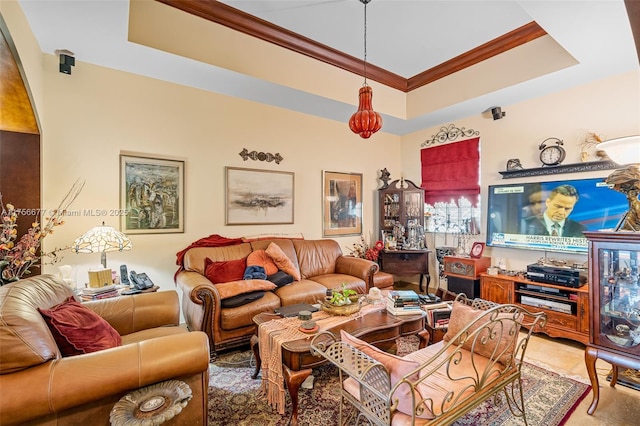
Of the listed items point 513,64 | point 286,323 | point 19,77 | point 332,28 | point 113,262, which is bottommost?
point 286,323

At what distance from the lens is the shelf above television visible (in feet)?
10.1

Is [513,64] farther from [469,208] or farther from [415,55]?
[469,208]

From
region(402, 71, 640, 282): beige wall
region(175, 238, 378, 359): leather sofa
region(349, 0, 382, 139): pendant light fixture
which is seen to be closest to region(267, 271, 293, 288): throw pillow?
region(175, 238, 378, 359): leather sofa

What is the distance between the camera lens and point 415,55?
3.60 meters

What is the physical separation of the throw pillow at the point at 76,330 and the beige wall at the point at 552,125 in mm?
4412

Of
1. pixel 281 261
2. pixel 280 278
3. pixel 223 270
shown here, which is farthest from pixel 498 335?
pixel 223 270

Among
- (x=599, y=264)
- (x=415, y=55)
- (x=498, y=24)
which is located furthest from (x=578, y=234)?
(x=415, y=55)

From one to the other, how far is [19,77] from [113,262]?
1.77 metres

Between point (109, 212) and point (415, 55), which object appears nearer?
point (109, 212)

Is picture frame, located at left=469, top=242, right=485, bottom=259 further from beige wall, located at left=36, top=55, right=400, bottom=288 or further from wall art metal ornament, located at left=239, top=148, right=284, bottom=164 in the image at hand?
wall art metal ornament, located at left=239, top=148, right=284, bottom=164

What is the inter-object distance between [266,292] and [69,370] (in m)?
1.93

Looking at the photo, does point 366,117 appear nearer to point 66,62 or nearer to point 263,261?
point 263,261

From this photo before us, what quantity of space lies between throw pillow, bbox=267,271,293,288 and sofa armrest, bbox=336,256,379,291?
0.93 meters

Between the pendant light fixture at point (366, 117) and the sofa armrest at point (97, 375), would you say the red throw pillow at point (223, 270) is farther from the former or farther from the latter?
the pendant light fixture at point (366, 117)
